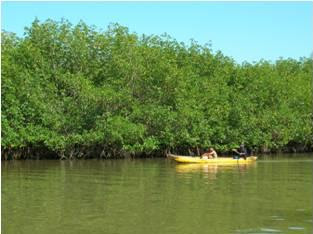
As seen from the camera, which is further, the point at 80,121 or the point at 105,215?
the point at 80,121

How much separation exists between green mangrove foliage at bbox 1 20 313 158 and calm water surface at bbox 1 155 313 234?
13.9 m

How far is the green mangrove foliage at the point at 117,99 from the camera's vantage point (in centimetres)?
3891

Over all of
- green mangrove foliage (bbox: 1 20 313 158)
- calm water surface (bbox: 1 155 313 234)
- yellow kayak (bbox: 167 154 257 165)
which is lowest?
calm water surface (bbox: 1 155 313 234)

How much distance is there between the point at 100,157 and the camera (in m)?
40.9

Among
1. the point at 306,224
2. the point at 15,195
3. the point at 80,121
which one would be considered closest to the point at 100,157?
the point at 80,121

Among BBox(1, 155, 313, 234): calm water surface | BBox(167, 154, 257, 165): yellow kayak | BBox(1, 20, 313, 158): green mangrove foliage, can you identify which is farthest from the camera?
BBox(1, 20, 313, 158): green mangrove foliage

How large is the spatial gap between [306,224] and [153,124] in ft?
95.6

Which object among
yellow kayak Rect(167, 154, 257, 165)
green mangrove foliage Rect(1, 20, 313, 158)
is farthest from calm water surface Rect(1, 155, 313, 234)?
green mangrove foliage Rect(1, 20, 313, 158)

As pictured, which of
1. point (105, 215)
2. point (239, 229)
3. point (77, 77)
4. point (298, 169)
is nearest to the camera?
point (239, 229)

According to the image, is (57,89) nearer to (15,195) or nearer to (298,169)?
(298,169)

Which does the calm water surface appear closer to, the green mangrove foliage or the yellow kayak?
the yellow kayak

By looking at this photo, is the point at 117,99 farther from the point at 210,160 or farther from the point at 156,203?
the point at 156,203

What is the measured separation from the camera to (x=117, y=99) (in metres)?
40.3

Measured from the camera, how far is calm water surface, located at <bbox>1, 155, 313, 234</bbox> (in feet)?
41.7
